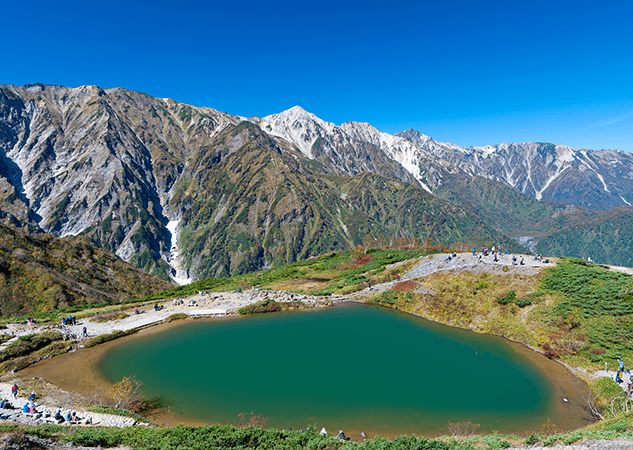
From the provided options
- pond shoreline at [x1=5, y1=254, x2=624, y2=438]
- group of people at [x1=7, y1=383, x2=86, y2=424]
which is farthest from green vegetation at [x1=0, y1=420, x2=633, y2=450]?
pond shoreline at [x1=5, y1=254, x2=624, y2=438]

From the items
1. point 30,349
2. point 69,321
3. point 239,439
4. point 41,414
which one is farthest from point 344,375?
point 69,321

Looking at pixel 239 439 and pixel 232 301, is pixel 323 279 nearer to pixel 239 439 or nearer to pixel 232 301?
pixel 232 301

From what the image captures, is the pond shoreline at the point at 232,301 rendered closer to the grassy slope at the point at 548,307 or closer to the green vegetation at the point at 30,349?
the grassy slope at the point at 548,307

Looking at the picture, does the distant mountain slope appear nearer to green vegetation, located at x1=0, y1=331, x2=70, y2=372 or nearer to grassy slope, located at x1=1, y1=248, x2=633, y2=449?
green vegetation, located at x1=0, y1=331, x2=70, y2=372

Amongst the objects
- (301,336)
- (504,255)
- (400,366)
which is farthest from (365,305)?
(504,255)

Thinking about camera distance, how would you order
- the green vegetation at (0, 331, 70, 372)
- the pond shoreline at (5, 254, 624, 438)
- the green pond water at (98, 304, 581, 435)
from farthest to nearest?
the pond shoreline at (5, 254, 624, 438) → the green vegetation at (0, 331, 70, 372) → the green pond water at (98, 304, 581, 435)

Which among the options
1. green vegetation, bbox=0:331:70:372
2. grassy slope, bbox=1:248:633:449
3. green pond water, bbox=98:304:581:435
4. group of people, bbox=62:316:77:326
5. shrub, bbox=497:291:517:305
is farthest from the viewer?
group of people, bbox=62:316:77:326

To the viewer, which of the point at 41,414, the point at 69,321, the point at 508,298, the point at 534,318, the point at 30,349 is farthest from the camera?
the point at 69,321
